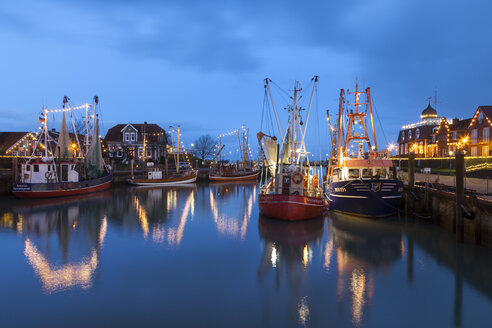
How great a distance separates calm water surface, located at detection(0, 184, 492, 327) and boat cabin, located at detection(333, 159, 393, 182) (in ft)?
10.6

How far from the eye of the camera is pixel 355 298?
10.2m

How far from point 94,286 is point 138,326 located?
11.2 feet

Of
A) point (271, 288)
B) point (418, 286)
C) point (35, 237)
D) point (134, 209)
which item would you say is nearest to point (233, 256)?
point (271, 288)

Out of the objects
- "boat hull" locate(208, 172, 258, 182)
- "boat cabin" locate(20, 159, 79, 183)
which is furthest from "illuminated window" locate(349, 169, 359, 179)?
"boat hull" locate(208, 172, 258, 182)

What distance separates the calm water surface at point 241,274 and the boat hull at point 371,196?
794 mm

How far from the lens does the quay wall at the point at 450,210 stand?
14170 mm

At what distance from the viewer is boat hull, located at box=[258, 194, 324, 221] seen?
2030 centimetres

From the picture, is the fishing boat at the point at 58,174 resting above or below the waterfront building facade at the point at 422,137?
below

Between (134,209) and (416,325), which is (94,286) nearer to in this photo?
(416,325)

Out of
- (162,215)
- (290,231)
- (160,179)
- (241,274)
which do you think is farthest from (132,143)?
(241,274)

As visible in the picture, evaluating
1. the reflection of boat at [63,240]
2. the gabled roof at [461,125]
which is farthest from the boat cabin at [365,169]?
the gabled roof at [461,125]

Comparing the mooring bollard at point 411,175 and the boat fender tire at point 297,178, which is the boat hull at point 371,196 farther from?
the boat fender tire at point 297,178

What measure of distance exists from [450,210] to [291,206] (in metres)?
9.20

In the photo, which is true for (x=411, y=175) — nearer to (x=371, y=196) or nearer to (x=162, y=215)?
(x=371, y=196)
